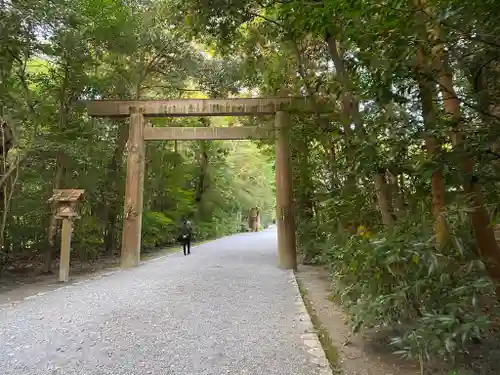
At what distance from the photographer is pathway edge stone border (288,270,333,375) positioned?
3.06 metres

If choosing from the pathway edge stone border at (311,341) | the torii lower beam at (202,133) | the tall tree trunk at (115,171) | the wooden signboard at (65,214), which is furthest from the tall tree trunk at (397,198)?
the tall tree trunk at (115,171)

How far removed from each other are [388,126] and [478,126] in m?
0.55

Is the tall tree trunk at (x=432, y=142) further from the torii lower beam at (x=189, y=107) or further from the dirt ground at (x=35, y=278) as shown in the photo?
the torii lower beam at (x=189, y=107)

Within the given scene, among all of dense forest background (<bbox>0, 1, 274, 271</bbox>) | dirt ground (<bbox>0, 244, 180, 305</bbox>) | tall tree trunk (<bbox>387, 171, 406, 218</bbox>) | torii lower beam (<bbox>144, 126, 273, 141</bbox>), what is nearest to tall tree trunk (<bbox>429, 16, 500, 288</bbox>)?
tall tree trunk (<bbox>387, 171, 406, 218</bbox>)

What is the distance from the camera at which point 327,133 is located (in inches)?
182

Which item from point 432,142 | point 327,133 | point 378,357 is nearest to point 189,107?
point 327,133

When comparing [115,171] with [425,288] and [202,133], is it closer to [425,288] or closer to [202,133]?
[202,133]

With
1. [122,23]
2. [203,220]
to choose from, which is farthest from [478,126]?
[203,220]

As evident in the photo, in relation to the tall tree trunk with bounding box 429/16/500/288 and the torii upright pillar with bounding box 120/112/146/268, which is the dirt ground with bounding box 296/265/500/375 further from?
the torii upright pillar with bounding box 120/112/146/268

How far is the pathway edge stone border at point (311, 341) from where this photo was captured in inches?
120

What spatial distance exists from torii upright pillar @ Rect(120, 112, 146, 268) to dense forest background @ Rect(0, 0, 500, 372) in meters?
1.07

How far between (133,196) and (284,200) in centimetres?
346

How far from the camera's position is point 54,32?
6.72m

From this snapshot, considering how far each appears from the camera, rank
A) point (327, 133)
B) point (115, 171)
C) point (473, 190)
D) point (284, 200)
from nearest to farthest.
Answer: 1. point (473, 190)
2. point (327, 133)
3. point (284, 200)
4. point (115, 171)
